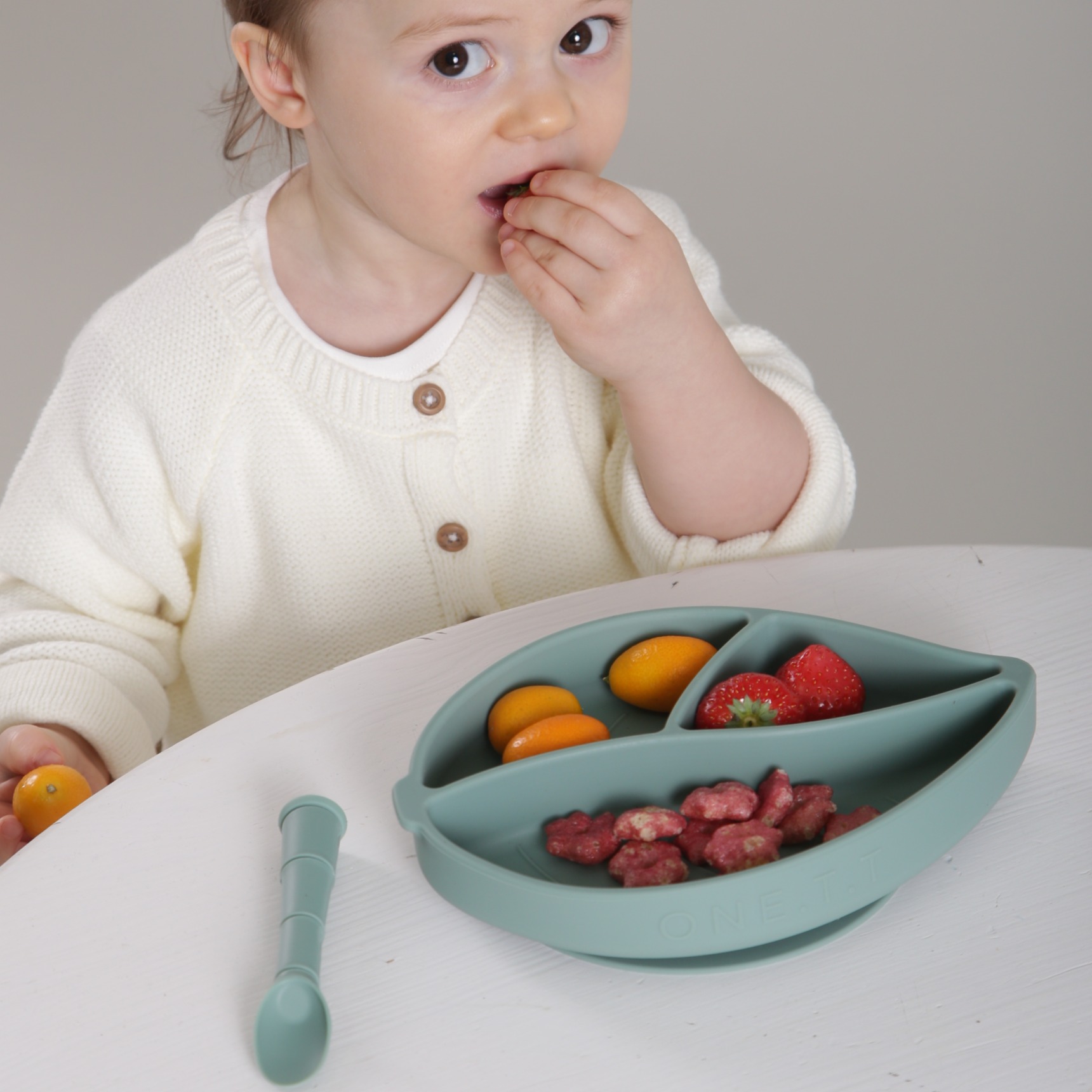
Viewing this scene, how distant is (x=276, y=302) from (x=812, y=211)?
1.28m

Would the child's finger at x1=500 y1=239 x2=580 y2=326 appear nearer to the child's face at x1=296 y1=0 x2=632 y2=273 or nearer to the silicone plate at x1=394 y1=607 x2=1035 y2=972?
the child's face at x1=296 y1=0 x2=632 y2=273

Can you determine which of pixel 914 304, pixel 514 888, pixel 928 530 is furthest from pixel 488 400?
pixel 914 304

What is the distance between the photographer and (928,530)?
182 centimetres

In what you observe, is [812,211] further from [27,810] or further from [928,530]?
[27,810]

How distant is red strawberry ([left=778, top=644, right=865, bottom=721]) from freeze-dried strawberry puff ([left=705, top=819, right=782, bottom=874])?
88 millimetres

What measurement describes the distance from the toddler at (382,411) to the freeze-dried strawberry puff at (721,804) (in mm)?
337

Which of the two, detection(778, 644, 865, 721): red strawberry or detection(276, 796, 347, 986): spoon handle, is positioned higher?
detection(778, 644, 865, 721): red strawberry

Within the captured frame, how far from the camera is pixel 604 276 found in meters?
0.80

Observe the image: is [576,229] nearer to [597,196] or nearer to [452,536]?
[597,196]

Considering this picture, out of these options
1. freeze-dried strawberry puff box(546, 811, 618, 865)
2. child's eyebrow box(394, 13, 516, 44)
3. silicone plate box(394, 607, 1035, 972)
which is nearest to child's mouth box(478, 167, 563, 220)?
child's eyebrow box(394, 13, 516, 44)

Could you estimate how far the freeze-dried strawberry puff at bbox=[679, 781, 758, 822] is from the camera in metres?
0.52

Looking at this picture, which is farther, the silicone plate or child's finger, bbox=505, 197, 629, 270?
child's finger, bbox=505, 197, 629, 270

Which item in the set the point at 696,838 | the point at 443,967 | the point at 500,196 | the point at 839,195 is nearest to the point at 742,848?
the point at 696,838

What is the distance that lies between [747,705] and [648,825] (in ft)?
0.25
